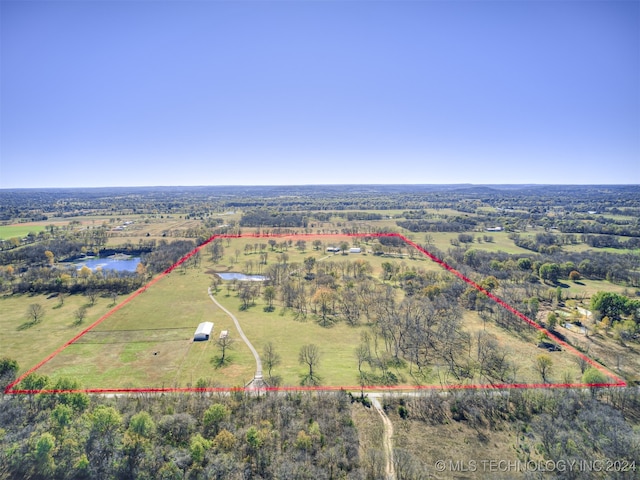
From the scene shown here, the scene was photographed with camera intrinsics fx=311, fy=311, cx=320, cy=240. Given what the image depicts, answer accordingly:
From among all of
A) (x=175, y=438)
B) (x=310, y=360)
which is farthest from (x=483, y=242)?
(x=175, y=438)

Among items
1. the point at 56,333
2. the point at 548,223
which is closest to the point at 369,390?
the point at 56,333

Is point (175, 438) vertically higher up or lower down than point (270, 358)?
higher up

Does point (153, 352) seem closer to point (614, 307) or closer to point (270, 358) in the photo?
point (270, 358)

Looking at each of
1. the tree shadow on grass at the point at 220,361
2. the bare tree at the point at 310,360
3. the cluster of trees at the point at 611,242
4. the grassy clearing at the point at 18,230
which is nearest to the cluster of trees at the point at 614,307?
the bare tree at the point at 310,360

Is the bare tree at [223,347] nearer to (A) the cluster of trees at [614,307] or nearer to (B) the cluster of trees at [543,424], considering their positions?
(B) the cluster of trees at [543,424]

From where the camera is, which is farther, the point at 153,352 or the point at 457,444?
the point at 153,352

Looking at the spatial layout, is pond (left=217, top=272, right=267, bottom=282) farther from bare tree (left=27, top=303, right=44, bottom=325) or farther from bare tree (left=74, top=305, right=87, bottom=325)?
bare tree (left=27, top=303, right=44, bottom=325)
